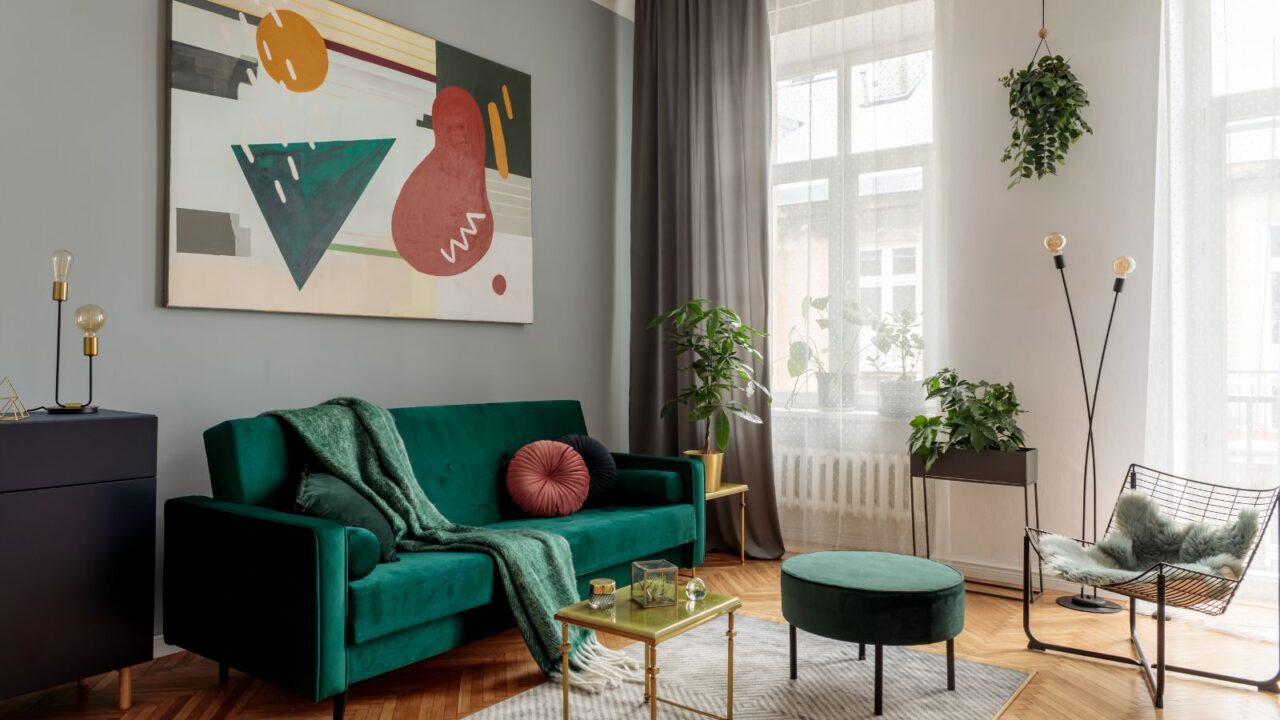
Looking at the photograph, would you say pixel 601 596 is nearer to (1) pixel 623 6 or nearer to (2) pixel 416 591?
(2) pixel 416 591

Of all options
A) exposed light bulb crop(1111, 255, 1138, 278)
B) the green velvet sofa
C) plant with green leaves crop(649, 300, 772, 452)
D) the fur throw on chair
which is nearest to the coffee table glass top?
the green velvet sofa

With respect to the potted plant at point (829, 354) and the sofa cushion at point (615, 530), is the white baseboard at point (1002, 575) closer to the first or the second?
the potted plant at point (829, 354)

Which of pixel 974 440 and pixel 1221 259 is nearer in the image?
pixel 1221 259

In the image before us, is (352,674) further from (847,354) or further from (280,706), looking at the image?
(847,354)

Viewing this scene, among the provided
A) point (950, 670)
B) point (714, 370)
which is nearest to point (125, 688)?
point (950, 670)

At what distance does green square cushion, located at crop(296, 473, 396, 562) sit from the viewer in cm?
268

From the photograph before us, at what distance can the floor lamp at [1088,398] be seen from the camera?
144 inches

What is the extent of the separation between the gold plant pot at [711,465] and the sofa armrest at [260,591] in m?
2.23

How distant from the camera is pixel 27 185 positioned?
269cm

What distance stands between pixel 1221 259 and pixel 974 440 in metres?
1.22

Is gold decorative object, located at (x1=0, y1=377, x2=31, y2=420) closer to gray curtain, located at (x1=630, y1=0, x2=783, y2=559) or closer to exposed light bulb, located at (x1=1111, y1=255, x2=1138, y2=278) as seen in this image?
gray curtain, located at (x1=630, y1=0, x2=783, y2=559)

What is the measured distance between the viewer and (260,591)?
2445mm

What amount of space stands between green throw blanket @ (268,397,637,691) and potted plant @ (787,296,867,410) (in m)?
1.98

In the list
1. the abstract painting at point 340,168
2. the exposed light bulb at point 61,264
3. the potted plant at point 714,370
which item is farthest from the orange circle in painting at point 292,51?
the potted plant at point 714,370
